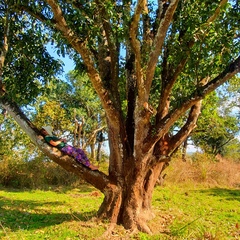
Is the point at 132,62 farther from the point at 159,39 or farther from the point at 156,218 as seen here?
the point at 156,218

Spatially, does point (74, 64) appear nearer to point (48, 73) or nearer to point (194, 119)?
point (48, 73)

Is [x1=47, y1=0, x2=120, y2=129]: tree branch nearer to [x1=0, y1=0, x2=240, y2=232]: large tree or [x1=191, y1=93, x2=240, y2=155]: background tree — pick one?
[x1=0, y1=0, x2=240, y2=232]: large tree

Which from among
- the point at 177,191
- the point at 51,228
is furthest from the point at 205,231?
the point at 177,191

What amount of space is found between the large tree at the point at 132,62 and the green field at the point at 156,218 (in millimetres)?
473

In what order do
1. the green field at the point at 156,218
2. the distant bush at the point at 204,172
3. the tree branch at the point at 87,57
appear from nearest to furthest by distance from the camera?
the tree branch at the point at 87,57 → the green field at the point at 156,218 → the distant bush at the point at 204,172

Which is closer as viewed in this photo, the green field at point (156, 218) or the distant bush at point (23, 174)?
the green field at point (156, 218)

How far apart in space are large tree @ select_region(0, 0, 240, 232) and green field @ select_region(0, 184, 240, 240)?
1.55ft

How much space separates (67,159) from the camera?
199 inches

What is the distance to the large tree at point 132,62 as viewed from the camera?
433 cm

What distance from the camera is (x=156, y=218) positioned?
5809 millimetres

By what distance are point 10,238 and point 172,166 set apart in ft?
31.5

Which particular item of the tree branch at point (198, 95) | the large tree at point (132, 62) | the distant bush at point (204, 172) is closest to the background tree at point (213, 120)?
the distant bush at point (204, 172)

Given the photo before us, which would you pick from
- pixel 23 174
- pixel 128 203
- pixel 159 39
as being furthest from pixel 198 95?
pixel 23 174

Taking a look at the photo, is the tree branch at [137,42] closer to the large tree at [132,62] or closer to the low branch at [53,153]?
the large tree at [132,62]
